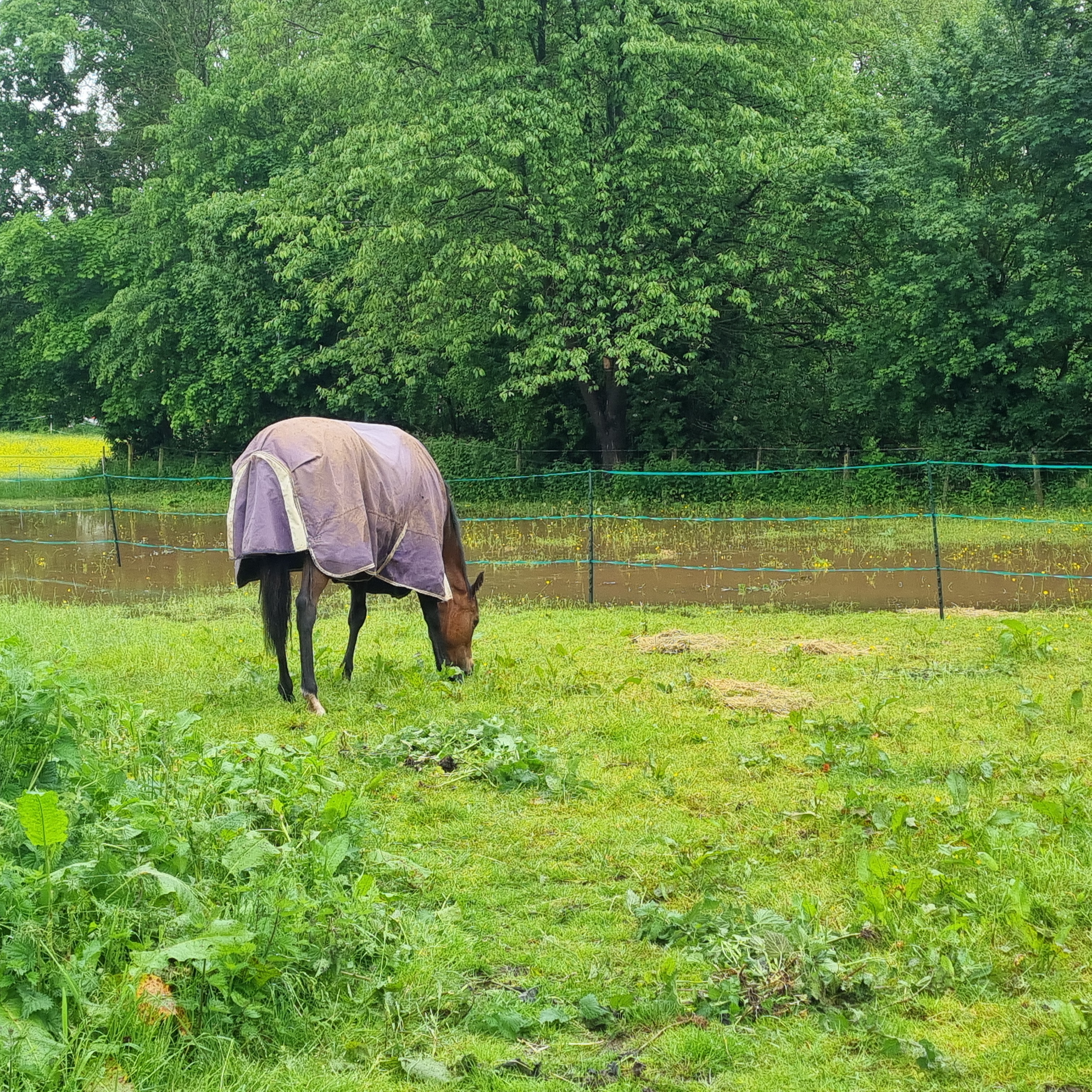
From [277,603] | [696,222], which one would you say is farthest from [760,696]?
[696,222]

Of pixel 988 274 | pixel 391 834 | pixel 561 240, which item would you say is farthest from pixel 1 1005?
pixel 988 274

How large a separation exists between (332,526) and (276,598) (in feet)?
1.93

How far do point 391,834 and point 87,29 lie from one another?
1407 inches

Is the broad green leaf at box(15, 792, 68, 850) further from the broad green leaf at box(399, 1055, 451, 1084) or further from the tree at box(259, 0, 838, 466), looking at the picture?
the tree at box(259, 0, 838, 466)

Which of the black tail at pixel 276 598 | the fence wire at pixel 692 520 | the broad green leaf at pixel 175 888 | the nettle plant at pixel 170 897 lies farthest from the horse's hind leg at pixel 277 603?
the fence wire at pixel 692 520

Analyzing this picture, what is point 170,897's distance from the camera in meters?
3.28

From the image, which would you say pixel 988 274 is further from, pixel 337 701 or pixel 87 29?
pixel 87 29

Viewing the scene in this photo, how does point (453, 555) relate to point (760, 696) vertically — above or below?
above

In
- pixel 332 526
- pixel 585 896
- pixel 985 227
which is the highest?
pixel 985 227

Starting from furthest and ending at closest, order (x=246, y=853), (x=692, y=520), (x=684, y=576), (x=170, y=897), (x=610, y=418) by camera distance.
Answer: (x=610, y=418) < (x=692, y=520) < (x=684, y=576) < (x=246, y=853) < (x=170, y=897)

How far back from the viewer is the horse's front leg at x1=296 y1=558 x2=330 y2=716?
→ 23.3 feet

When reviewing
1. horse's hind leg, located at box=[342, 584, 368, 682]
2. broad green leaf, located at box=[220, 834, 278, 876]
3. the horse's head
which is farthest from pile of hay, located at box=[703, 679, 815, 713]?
broad green leaf, located at box=[220, 834, 278, 876]

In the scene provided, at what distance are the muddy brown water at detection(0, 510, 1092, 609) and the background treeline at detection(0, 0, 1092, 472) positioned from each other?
16.3ft

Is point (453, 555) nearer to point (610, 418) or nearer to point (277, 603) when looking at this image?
point (277, 603)
